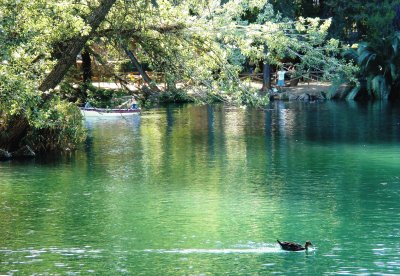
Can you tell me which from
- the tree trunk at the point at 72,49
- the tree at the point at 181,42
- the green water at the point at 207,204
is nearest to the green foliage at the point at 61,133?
the green water at the point at 207,204

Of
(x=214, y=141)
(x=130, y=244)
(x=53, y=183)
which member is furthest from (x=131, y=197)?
(x=214, y=141)

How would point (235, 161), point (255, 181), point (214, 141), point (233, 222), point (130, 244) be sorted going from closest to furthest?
point (130, 244) < point (233, 222) < point (255, 181) < point (235, 161) < point (214, 141)

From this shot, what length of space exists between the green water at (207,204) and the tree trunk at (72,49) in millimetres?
2334

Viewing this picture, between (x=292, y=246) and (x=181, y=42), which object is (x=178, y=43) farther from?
(x=292, y=246)

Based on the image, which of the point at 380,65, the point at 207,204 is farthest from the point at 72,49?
the point at 380,65

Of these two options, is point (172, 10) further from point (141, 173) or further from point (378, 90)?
point (378, 90)

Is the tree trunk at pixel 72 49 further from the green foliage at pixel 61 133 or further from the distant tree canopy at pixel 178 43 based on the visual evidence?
the green foliage at pixel 61 133

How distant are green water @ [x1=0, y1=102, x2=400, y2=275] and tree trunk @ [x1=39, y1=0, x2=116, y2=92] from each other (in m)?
2.33

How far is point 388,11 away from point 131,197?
30.4m

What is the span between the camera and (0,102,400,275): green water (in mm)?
15133

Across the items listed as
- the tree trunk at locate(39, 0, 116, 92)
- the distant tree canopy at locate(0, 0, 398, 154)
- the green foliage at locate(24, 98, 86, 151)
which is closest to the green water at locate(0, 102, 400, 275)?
the green foliage at locate(24, 98, 86, 151)

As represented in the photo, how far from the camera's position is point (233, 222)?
17.9 metres

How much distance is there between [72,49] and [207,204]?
22.7 feet

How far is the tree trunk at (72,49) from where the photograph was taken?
76.7ft
